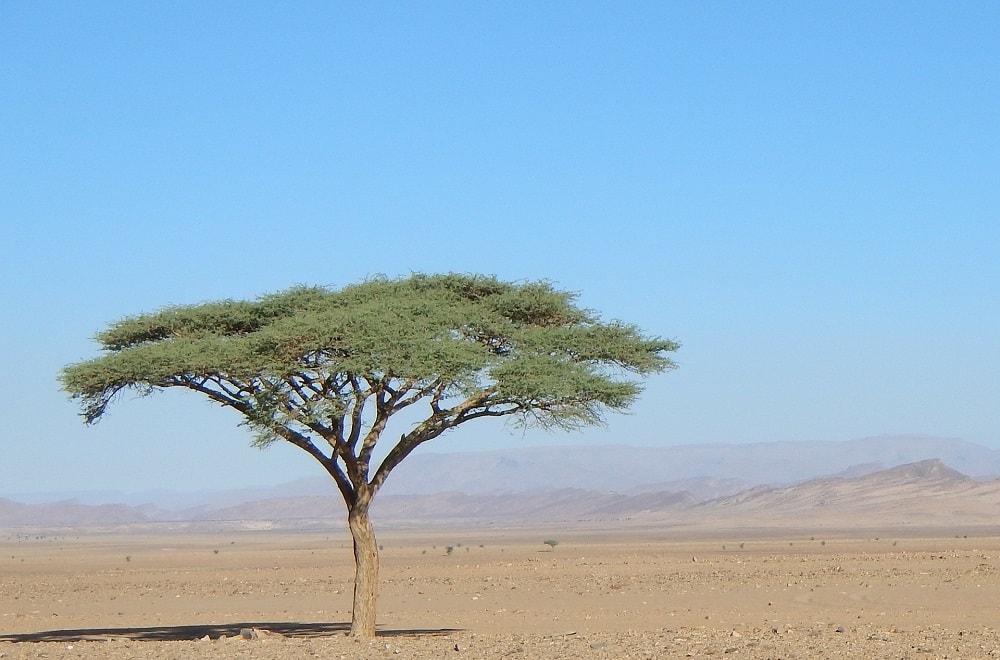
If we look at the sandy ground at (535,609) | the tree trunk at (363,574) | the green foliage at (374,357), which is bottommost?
the sandy ground at (535,609)

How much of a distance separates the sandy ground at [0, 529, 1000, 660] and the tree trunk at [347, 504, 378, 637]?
77 centimetres

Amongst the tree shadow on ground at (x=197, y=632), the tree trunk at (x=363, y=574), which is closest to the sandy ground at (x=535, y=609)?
the tree shadow on ground at (x=197, y=632)

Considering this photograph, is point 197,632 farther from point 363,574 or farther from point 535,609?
point 535,609

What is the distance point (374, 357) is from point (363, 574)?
3859 mm

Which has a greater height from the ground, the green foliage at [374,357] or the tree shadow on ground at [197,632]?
the green foliage at [374,357]

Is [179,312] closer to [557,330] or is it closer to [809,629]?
[557,330]

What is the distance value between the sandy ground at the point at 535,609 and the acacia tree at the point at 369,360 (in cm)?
334

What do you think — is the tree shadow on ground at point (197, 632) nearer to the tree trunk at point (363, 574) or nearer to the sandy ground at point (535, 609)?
the sandy ground at point (535, 609)

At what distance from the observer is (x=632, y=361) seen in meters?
23.5

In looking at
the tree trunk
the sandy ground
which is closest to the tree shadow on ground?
the sandy ground

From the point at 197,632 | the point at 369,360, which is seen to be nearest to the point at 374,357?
the point at 369,360

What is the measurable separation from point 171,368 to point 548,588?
16934 mm

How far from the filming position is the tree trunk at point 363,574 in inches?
870

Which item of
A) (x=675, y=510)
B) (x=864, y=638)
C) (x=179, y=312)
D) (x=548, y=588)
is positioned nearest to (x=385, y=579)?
(x=548, y=588)
